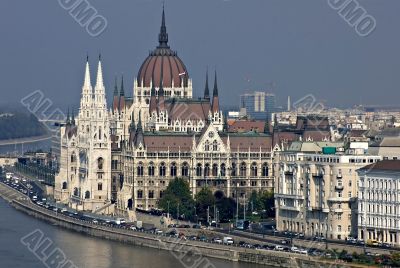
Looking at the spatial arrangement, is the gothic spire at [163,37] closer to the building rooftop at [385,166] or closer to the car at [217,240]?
the car at [217,240]

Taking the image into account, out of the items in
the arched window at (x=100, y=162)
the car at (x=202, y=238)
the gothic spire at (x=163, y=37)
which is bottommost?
the car at (x=202, y=238)

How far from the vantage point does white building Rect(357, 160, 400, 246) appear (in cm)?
8675

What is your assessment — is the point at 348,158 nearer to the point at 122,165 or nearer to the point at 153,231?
the point at 153,231

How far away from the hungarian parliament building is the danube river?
7409 millimetres

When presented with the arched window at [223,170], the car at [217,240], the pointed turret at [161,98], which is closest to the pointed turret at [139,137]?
the arched window at [223,170]

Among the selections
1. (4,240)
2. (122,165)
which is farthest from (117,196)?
(4,240)

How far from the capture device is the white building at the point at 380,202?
8675 centimetres

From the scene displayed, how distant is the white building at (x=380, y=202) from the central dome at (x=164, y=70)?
3634 cm

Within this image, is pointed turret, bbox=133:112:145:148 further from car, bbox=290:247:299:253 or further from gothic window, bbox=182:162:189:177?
car, bbox=290:247:299:253

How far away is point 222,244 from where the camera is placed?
9075cm

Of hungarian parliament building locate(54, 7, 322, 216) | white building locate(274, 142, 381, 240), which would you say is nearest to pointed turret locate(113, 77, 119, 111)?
hungarian parliament building locate(54, 7, 322, 216)

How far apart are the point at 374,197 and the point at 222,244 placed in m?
7.49

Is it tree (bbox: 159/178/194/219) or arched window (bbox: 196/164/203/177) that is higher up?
arched window (bbox: 196/164/203/177)

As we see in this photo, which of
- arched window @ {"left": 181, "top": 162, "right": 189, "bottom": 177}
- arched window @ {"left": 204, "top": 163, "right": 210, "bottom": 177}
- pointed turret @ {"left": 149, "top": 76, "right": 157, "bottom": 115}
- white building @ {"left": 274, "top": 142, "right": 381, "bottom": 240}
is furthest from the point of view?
pointed turret @ {"left": 149, "top": 76, "right": 157, "bottom": 115}
